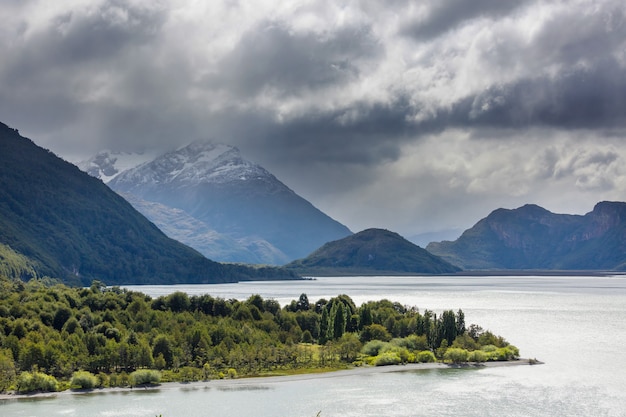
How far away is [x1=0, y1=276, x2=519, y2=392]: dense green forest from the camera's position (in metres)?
134

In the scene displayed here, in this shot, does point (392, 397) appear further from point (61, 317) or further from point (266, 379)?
point (61, 317)

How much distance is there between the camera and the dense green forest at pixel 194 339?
13362 cm

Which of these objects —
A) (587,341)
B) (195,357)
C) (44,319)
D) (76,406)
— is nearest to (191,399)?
(76,406)

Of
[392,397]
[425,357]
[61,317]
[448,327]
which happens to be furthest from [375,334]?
[61,317]

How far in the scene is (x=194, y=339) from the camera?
15175 centimetres

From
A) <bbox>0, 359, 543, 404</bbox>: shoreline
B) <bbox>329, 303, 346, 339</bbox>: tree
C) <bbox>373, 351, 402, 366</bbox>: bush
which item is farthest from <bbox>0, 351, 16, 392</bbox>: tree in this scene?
<bbox>329, 303, 346, 339</bbox>: tree

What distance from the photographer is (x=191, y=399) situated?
11888cm

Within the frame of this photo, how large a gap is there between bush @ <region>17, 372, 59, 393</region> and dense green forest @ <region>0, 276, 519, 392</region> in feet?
0.50

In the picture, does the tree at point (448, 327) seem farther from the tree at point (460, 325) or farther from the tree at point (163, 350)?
the tree at point (163, 350)

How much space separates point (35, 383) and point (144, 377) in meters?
17.2

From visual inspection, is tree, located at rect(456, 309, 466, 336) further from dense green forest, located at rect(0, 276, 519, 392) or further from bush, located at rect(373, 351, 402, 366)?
bush, located at rect(373, 351, 402, 366)

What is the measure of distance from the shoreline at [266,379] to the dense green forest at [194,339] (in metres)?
1.98

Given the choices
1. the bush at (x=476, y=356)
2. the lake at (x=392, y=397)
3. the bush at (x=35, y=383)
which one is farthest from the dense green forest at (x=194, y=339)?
the lake at (x=392, y=397)

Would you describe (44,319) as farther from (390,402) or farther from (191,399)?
(390,402)
